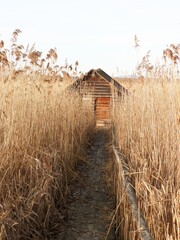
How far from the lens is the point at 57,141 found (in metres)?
4.30

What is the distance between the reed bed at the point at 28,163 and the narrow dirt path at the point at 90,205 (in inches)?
6.4

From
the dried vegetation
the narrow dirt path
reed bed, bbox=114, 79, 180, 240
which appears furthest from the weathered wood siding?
reed bed, bbox=114, 79, 180, 240

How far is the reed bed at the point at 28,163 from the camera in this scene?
104 inches

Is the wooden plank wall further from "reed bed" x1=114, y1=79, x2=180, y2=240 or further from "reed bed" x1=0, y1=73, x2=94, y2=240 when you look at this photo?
"reed bed" x1=114, y1=79, x2=180, y2=240

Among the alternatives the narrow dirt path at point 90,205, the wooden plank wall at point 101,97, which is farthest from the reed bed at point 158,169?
the wooden plank wall at point 101,97

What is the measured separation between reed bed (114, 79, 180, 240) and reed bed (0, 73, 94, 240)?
764mm

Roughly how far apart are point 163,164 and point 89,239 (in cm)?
113

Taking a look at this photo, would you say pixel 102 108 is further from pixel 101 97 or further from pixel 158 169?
pixel 158 169

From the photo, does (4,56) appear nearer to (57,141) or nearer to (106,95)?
(57,141)

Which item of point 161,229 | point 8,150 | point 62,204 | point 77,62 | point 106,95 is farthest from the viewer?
point 106,95

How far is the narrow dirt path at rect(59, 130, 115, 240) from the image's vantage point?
10.7 feet

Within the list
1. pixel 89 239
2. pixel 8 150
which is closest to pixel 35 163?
pixel 8 150

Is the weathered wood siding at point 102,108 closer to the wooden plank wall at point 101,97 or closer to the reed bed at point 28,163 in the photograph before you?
the wooden plank wall at point 101,97

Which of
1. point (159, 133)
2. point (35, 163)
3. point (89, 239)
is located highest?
point (159, 133)
